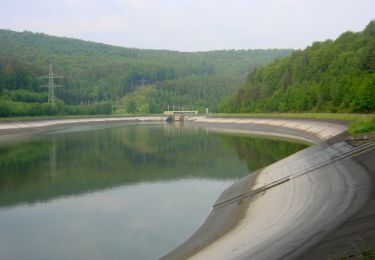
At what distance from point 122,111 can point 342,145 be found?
553 feet

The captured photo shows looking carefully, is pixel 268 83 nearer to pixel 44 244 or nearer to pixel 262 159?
pixel 262 159

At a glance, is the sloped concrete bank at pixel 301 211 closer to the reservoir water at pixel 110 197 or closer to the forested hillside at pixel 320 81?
the reservoir water at pixel 110 197

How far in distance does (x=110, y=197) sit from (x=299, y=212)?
14.5m

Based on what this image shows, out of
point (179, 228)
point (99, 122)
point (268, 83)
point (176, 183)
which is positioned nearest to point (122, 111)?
point (99, 122)

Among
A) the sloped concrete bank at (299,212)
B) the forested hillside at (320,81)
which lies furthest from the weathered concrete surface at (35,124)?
the sloped concrete bank at (299,212)

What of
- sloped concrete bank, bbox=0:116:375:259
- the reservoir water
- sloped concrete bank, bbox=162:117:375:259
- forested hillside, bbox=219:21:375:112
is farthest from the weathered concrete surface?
sloped concrete bank, bbox=162:117:375:259

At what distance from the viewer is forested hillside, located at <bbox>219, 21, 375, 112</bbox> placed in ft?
233

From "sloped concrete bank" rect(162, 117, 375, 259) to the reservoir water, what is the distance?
76.3 inches

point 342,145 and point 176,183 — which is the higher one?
point 342,145

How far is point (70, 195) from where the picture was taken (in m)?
31.4

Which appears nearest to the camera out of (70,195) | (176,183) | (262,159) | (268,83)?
(70,195)

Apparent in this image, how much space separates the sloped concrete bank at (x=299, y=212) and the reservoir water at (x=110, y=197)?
1937 millimetres

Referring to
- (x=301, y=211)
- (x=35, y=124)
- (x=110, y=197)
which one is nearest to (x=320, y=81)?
(x=35, y=124)

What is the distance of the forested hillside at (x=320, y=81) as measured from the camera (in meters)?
71.0
